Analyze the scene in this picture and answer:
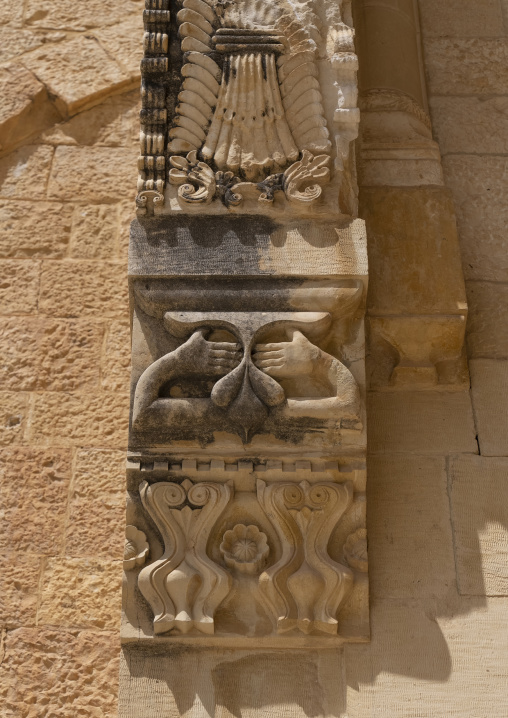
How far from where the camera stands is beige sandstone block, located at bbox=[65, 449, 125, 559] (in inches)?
105

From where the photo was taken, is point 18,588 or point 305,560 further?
point 18,588

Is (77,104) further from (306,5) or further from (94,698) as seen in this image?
(94,698)

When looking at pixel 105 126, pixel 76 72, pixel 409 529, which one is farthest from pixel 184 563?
pixel 76 72

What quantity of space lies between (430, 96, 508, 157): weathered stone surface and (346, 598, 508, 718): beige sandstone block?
1.64 meters

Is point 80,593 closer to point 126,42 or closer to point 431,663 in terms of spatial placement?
point 431,663

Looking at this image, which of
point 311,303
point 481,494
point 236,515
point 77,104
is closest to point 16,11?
point 77,104

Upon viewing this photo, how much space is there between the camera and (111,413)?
2.86m

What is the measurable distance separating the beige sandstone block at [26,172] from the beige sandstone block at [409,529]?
5.55 ft

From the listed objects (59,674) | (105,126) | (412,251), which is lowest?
(59,674)

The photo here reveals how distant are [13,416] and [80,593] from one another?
2.06 feet

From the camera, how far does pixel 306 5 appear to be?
8.82 feet

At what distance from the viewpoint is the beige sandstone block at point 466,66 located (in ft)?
10.9

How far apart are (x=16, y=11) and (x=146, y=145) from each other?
158 centimetres

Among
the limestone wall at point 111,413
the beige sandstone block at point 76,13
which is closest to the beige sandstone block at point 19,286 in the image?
the limestone wall at point 111,413
